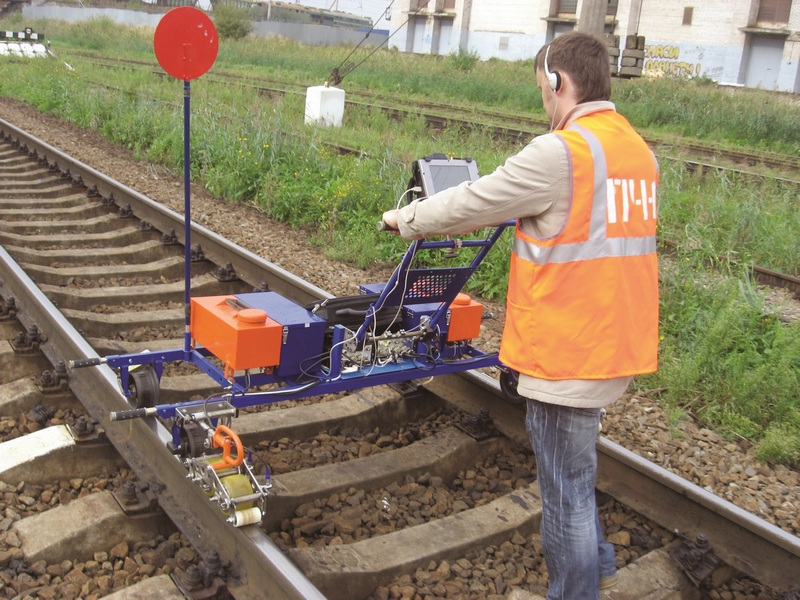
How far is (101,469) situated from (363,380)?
122 cm

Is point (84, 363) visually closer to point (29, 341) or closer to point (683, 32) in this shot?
point (29, 341)

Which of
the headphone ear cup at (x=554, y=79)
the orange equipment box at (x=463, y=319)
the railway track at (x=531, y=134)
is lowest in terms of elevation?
the orange equipment box at (x=463, y=319)

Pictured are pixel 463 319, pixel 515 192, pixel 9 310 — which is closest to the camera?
pixel 515 192

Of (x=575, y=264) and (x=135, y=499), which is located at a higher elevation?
(x=575, y=264)

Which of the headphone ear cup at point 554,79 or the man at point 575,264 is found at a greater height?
the headphone ear cup at point 554,79

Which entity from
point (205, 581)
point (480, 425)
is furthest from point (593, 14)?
point (205, 581)

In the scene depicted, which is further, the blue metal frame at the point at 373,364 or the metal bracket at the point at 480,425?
the metal bracket at the point at 480,425

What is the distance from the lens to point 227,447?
3.04 m

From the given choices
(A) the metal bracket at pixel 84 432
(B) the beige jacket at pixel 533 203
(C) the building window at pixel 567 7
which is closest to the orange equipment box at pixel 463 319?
(B) the beige jacket at pixel 533 203

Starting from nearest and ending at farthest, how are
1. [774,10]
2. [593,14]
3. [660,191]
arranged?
[660,191]
[593,14]
[774,10]

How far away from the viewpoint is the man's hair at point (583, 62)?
2.54 meters

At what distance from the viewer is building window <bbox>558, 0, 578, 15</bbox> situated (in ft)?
154

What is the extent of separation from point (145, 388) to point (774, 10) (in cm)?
4184

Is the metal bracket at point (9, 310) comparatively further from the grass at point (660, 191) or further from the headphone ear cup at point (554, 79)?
the headphone ear cup at point (554, 79)
